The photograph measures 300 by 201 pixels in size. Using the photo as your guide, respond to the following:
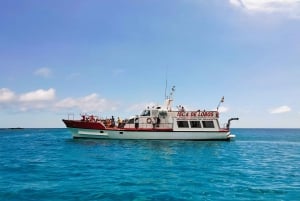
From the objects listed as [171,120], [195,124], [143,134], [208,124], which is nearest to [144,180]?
[143,134]

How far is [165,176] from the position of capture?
1952cm

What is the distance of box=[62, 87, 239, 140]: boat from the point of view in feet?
148

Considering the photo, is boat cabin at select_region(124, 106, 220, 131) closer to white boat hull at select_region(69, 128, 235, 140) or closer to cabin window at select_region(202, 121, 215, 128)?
cabin window at select_region(202, 121, 215, 128)

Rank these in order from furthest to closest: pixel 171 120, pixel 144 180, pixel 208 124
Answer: pixel 208 124
pixel 171 120
pixel 144 180

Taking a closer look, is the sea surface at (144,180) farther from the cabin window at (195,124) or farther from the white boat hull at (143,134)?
the cabin window at (195,124)

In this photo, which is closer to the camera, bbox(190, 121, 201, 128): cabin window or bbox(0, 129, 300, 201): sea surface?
bbox(0, 129, 300, 201): sea surface

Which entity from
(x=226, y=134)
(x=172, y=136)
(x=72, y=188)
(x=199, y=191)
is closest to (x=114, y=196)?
(x=72, y=188)

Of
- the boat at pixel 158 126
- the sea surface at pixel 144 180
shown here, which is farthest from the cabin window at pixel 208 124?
the sea surface at pixel 144 180

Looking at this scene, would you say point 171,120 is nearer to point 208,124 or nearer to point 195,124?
point 195,124

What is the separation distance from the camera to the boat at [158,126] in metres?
45.2

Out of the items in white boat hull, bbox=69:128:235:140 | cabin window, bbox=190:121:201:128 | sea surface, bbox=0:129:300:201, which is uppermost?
cabin window, bbox=190:121:201:128

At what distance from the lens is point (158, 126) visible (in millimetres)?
45969

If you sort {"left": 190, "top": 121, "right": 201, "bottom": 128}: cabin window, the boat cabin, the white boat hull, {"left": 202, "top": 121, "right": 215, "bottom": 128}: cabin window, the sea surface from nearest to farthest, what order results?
1. the sea surface
2. the white boat hull
3. the boat cabin
4. {"left": 190, "top": 121, "right": 201, "bottom": 128}: cabin window
5. {"left": 202, "top": 121, "right": 215, "bottom": 128}: cabin window

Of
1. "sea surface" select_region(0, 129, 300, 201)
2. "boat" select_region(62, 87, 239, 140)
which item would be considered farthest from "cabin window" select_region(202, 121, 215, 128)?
"sea surface" select_region(0, 129, 300, 201)
